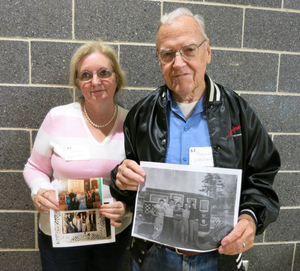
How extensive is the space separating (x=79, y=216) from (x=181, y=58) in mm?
826

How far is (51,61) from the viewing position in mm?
1478

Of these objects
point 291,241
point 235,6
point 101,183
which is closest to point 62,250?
point 101,183

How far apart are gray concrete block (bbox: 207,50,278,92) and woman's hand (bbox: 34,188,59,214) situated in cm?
114

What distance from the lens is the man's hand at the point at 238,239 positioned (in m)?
0.86

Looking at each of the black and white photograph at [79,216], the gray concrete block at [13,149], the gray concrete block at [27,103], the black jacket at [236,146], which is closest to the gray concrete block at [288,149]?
the black jacket at [236,146]

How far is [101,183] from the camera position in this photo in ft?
3.67

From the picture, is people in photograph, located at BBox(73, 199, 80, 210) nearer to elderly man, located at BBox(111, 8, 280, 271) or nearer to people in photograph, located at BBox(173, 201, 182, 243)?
elderly man, located at BBox(111, 8, 280, 271)

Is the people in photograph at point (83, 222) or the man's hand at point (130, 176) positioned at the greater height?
the man's hand at point (130, 176)

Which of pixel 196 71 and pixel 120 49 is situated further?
pixel 120 49

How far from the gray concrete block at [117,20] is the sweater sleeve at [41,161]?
23.0 inches

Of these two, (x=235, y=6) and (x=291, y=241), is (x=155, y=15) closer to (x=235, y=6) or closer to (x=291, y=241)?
(x=235, y=6)

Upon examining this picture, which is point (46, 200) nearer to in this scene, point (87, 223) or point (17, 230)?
point (87, 223)

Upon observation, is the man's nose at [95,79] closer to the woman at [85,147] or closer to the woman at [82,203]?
the woman at [85,147]

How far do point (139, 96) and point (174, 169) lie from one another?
30.7 inches
